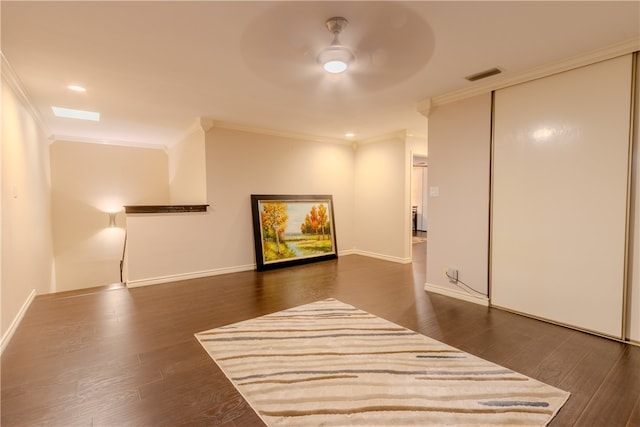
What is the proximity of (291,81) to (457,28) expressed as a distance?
1.56 m

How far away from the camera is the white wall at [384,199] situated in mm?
5297

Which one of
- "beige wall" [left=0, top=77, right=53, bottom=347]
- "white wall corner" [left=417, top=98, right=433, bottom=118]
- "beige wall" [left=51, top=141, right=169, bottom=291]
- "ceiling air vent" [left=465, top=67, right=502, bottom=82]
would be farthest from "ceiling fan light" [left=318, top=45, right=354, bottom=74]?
"beige wall" [left=51, top=141, right=169, bottom=291]

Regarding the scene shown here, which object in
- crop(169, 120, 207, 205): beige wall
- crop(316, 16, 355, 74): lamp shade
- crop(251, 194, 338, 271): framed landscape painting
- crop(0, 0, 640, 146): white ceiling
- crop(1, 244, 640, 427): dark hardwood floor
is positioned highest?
crop(0, 0, 640, 146): white ceiling

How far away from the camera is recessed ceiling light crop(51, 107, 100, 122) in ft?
13.7

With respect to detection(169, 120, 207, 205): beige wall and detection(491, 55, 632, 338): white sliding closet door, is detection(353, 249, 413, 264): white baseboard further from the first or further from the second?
detection(169, 120, 207, 205): beige wall

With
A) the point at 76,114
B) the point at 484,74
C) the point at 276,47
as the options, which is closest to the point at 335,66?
the point at 276,47

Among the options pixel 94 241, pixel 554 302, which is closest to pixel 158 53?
pixel 554 302

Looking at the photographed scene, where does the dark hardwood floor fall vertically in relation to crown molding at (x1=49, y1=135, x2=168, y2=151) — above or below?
below

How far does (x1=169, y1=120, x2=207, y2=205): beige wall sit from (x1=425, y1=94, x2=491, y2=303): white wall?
3308mm

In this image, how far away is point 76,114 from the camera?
4363mm

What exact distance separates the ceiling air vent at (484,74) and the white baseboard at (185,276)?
13.1ft

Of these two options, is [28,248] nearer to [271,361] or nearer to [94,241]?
[94,241]

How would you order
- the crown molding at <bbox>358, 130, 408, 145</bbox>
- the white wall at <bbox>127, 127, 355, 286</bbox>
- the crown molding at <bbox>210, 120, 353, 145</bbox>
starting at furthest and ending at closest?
1. the crown molding at <bbox>358, 130, 408, 145</bbox>
2. the crown molding at <bbox>210, 120, 353, 145</bbox>
3. the white wall at <bbox>127, 127, 355, 286</bbox>

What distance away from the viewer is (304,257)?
17.6 feet
